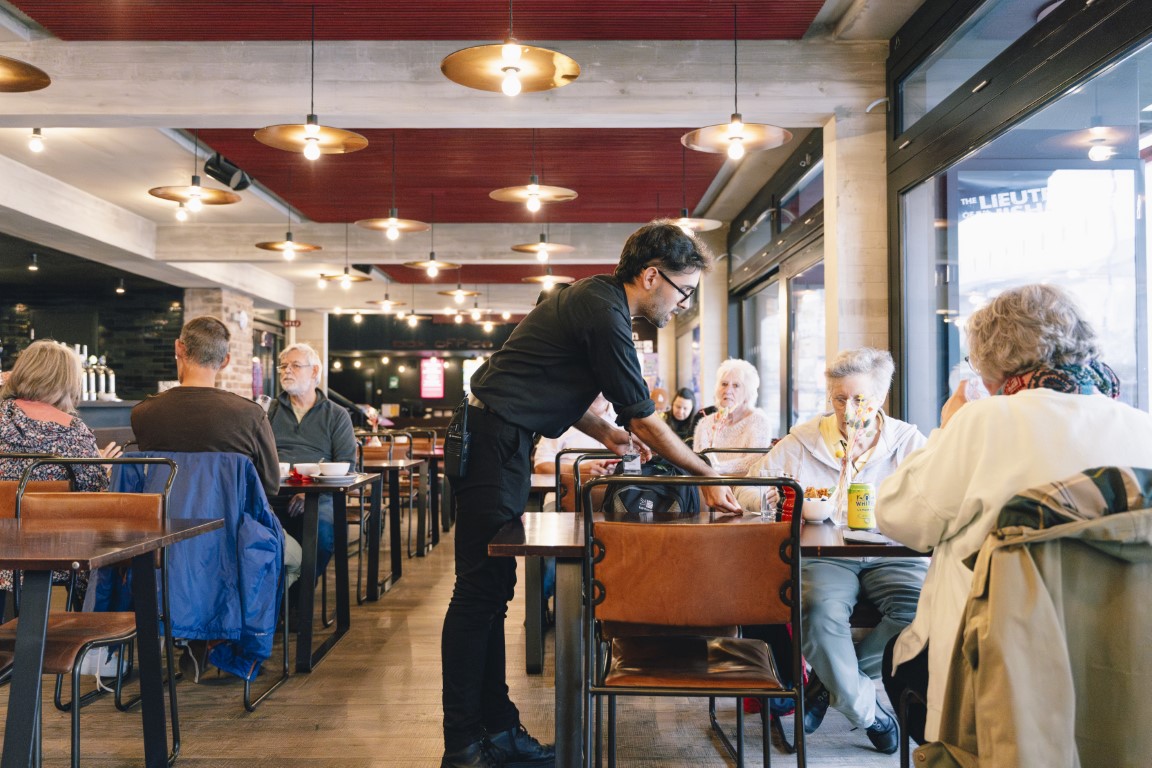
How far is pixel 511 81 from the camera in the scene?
3.94m

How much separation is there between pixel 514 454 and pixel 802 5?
3419mm

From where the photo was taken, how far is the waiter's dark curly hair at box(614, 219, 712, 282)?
8.21 feet

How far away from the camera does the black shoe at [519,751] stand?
2590 millimetres

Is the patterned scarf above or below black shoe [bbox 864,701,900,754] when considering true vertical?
above

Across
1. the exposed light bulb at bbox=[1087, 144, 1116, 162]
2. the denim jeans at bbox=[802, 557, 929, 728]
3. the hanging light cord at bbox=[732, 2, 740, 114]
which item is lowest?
the denim jeans at bbox=[802, 557, 929, 728]

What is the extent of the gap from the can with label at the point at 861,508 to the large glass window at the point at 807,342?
172 inches

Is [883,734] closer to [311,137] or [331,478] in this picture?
[331,478]

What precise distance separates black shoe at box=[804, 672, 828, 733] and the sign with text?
1905 cm

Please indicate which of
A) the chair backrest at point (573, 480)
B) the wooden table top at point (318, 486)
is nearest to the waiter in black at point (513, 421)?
the chair backrest at point (573, 480)

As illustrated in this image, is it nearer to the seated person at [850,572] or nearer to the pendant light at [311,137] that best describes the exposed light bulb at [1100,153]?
the seated person at [850,572]

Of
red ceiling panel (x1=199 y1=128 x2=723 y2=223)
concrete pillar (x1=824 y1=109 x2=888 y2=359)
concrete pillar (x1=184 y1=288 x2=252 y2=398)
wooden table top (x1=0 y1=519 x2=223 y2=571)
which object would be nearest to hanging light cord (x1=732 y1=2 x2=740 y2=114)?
concrete pillar (x1=824 y1=109 x2=888 y2=359)

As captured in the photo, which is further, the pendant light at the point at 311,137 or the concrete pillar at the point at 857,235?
the concrete pillar at the point at 857,235

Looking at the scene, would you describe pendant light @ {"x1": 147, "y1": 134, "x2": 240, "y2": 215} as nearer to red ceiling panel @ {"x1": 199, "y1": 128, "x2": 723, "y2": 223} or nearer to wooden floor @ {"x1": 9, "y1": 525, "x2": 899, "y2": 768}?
red ceiling panel @ {"x1": 199, "y1": 128, "x2": 723, "y2": 223}

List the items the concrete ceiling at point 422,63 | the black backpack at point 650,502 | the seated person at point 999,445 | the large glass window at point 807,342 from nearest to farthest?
the seated person at point 999,445, the black backpack at point 650,502, the concrete ceiling at point 422,63, the large glass window at point 807,342
